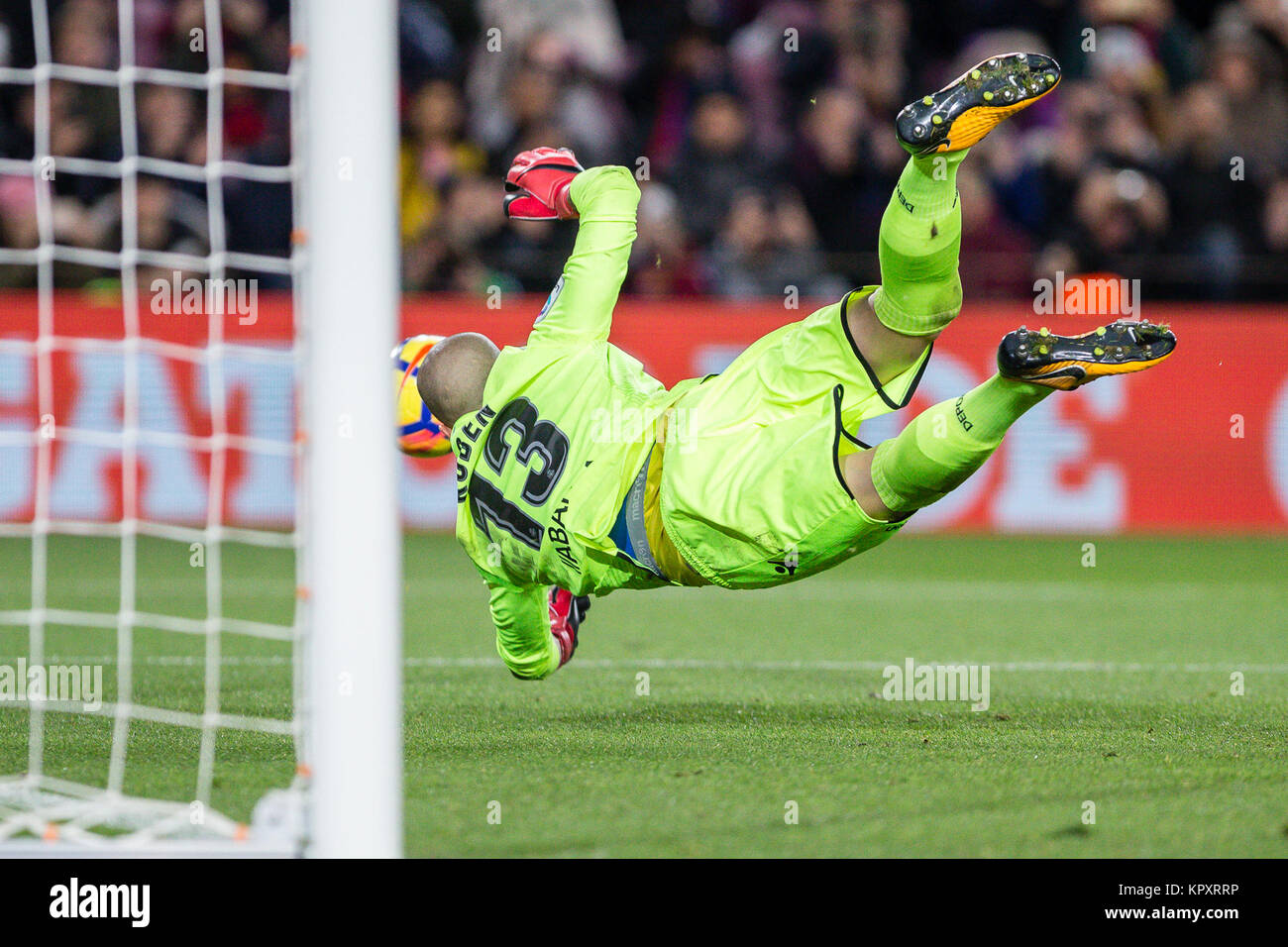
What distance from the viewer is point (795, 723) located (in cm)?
445

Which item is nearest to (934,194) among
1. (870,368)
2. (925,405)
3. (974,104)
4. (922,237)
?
(922,237)

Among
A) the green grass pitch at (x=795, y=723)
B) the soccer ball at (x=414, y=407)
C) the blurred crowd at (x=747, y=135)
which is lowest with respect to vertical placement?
the green grass pitch at (x=795, y=723)

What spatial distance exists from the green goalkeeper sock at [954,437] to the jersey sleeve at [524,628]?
1230mm

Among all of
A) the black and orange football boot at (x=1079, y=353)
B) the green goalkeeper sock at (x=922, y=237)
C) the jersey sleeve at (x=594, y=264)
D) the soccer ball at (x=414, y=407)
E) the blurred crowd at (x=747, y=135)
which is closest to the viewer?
the black and orange football boot at (x=1079, y=353)

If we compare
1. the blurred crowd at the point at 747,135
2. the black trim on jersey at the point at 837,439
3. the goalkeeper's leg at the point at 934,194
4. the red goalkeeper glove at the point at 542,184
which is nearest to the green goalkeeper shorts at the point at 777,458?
the black trim on jersey at the point at 837,439

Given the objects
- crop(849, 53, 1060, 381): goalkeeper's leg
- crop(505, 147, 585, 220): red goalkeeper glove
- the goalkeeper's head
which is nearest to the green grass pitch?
the goalkeeper's head

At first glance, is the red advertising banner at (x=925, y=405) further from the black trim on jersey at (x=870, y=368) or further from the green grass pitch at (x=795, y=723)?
the black trim on jersey at (x=870, y=368)

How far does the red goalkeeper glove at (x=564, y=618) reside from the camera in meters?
4.77

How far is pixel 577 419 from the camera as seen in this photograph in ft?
13.7

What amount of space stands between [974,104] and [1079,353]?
62 cm

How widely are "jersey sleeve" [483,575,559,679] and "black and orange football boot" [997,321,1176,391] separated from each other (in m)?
1.52

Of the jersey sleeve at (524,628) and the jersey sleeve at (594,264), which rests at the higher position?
Result: the jersey sleeve at (594,264)

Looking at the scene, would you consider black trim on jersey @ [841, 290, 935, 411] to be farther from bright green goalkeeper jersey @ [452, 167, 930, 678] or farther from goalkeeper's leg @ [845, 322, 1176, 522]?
goalkeeper's leg @ [845, 322, 1176, 522]

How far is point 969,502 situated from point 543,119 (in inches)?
144
